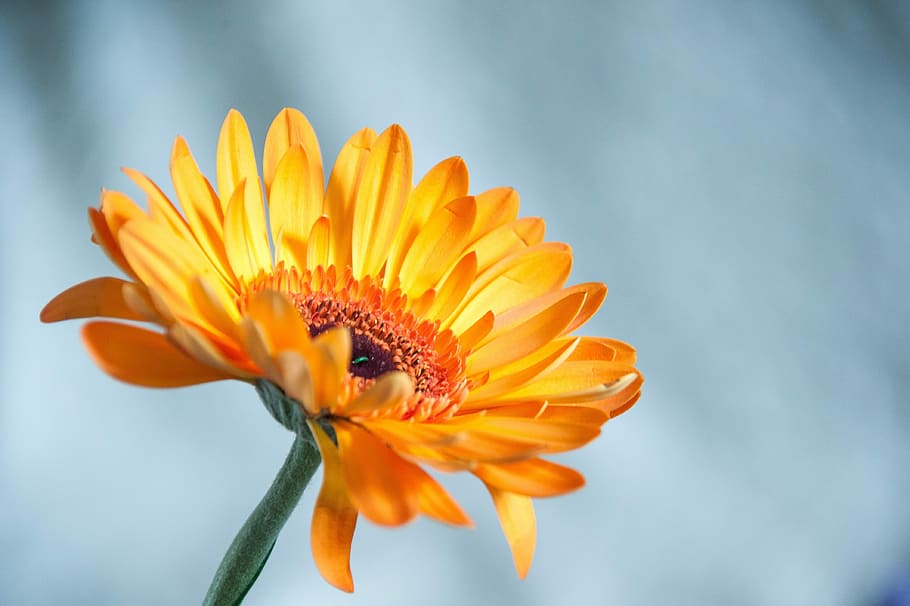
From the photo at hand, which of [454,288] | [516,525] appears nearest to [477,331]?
[454,288]

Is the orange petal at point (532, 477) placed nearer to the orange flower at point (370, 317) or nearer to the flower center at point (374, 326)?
the orange flower at point (370, 317)

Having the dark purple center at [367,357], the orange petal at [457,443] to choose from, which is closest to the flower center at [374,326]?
the dark purple center at [367,357]

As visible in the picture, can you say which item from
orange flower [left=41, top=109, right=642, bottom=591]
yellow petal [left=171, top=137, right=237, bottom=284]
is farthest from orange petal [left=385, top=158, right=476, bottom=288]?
yellow petal [left=171, top=137, right=237, bottom=284]

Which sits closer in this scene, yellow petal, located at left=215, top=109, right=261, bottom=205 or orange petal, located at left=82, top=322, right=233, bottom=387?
orange petal, located at left=82, top=322, right=233, bottom=387

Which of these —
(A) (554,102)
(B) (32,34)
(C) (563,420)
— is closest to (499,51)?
(A) (554,102)

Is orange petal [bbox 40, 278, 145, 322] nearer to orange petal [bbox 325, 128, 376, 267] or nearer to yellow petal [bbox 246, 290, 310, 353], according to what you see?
yellow petal [bbox 246, 290, 310, 353]

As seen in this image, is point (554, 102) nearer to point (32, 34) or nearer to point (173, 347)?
point (32, 34)
